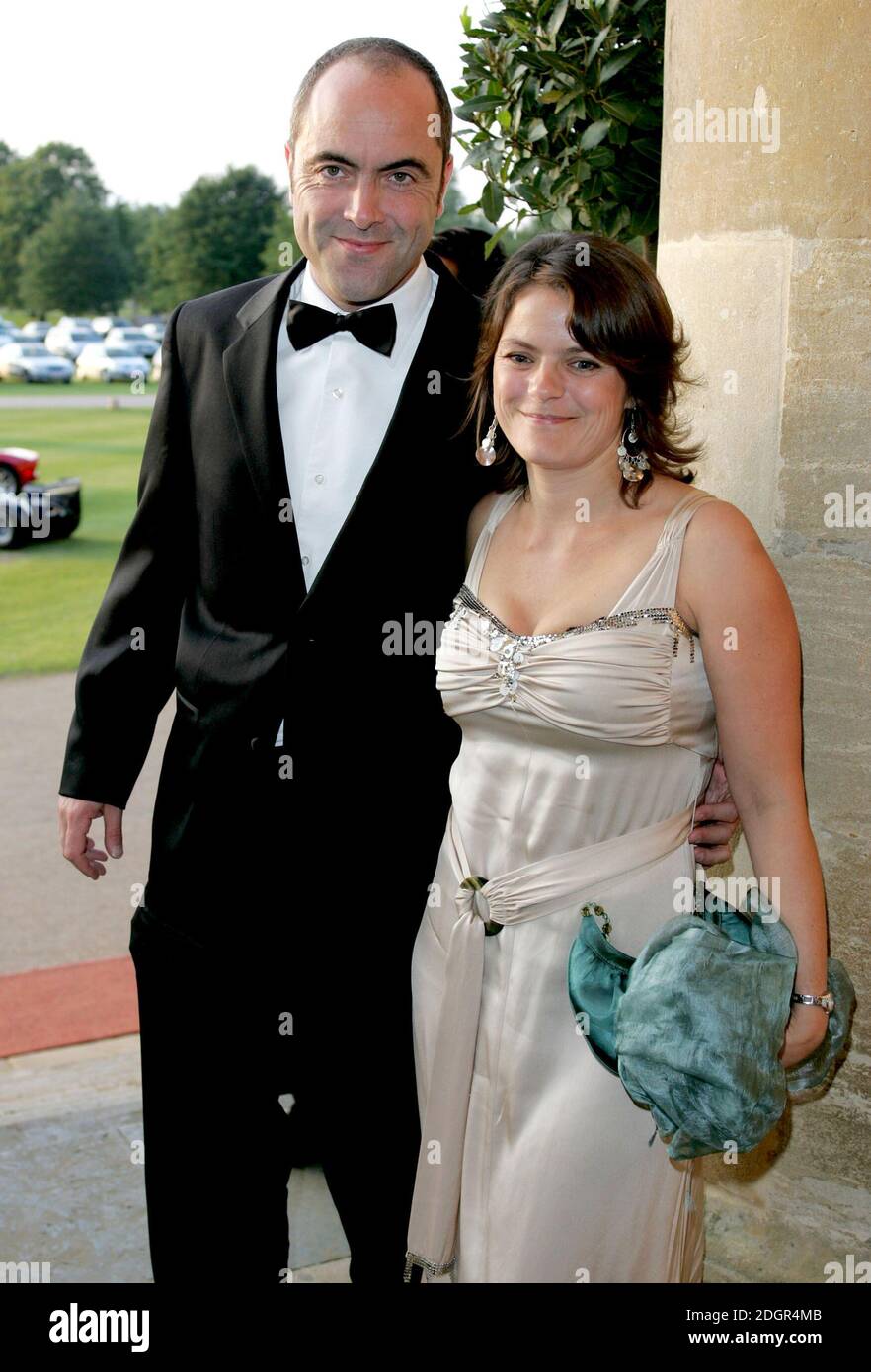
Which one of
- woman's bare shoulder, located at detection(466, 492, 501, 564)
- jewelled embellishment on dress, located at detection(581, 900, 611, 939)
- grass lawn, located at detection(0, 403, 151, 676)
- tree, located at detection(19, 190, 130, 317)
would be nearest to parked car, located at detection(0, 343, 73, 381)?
grass lawn, located at detection(0, 403, 151, 676)

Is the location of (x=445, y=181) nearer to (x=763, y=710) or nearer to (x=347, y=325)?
(x=347, y=325)

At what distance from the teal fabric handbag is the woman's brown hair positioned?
72cm

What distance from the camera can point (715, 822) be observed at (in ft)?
7.64

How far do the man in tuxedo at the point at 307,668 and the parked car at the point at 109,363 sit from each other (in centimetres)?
4274

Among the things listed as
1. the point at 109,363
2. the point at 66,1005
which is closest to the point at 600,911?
the point at 66,1005

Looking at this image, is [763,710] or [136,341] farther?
[136,341]

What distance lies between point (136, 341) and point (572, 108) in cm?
4873

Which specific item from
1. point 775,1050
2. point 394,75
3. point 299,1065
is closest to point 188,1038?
point 299,1065

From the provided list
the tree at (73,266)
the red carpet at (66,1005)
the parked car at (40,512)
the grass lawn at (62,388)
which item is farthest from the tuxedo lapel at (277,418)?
the tree at (73,266)

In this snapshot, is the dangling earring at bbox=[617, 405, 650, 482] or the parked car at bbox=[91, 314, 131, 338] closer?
the dangling earring at bbox=[617, 405, 650, 482]

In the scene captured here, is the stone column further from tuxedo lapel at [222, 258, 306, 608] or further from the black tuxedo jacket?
tuxedo lapel at [222, 258, 306, 608]

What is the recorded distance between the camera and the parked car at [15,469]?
1491cm

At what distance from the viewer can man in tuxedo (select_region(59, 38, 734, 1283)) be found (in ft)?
7.88

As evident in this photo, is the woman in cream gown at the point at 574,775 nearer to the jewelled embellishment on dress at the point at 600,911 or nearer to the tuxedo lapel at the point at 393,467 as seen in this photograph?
the jewelled embellishment on dress at the point at 600,911
